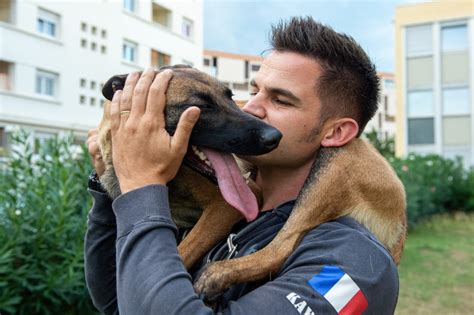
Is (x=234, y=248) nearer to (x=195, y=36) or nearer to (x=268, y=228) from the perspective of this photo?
(x=268, y=228)

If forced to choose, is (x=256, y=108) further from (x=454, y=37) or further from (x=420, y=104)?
(x=454, y=37)

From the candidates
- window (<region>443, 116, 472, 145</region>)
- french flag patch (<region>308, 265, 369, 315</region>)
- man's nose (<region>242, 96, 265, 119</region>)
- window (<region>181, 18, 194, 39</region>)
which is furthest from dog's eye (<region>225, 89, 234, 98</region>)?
window (<region>181, 18, 194, 39</region>)

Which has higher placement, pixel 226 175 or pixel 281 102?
pixel 281 102

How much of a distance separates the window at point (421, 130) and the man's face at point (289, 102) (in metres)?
29.2

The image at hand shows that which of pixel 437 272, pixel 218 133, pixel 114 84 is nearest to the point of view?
pixel 218 133

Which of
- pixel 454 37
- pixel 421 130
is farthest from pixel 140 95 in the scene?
pixel 454 37

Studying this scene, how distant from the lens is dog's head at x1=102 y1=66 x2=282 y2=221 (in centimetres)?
200

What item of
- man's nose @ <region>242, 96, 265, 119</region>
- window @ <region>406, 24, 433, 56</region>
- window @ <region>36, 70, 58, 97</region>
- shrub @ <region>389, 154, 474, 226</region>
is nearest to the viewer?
man's nose @ <region>242, 96, 265, 119</region>

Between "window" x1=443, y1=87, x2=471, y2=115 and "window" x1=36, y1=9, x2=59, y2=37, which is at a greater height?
"window" x1=36, y1=9, x2=59, y2=37

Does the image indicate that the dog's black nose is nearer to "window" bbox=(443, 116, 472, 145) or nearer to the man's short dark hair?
the man's short dark hair

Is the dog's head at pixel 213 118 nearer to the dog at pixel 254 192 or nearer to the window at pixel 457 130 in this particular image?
the dog at pixel 254 192

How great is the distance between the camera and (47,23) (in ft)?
83.9

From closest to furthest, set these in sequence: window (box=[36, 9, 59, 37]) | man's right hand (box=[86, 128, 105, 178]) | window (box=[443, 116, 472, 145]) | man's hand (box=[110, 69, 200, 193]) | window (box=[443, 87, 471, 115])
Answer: man's hand (box=[110, 69, 200, 193]), man's right hand (box=[86, 128, 105, 178]), window (box=[36, 9, 59, 37]), window (box=[443, 116, 472, 145]), window (box=[443, 87, 471, 115])

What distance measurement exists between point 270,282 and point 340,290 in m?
0.22
